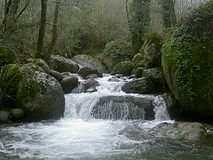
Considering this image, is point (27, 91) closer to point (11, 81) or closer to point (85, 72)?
point (11, 81)

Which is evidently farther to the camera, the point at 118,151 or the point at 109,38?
the point at 109,38

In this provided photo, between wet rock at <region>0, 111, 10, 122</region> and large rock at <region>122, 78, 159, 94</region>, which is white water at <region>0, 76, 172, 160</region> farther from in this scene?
wet rock at <region>0, 111, 10, 122</region>

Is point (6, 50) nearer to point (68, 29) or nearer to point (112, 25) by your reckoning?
point (68, 29)

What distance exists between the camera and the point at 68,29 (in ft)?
70.3

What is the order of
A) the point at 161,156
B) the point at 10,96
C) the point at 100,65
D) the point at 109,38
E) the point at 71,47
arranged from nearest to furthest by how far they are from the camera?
1. the point at 161,156
2. the point at 10,96
3. the point at 100,65
4. the point at 71,47
5. the point at 109,38

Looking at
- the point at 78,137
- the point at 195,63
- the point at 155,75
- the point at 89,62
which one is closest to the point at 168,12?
the point at 89,62

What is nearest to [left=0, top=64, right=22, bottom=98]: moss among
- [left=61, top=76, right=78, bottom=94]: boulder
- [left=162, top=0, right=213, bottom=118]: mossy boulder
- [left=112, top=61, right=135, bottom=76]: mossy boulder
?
[left=61, top=76, right=78, bottom=94]: boulder

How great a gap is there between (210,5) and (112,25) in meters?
13.0

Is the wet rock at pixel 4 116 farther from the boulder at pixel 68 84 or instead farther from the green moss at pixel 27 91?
the boulder at pixel 68 84

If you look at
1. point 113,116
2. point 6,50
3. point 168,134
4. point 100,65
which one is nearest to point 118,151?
point 168,134

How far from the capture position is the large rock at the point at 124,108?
39.5 feet

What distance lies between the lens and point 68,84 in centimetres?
1445

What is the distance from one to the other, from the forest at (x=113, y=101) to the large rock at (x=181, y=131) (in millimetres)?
24

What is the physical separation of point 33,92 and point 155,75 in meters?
4.42
